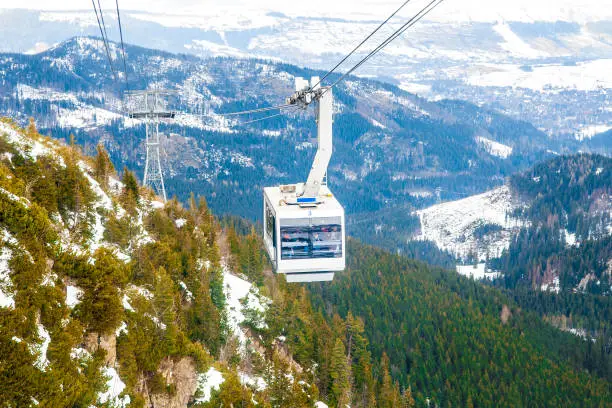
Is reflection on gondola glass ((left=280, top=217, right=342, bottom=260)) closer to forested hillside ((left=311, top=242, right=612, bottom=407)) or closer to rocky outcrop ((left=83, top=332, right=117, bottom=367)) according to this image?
rocky outcrop ((left=83, top=332, right=117, bottom=367))

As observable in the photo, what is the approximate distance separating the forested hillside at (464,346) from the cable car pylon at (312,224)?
73760mm

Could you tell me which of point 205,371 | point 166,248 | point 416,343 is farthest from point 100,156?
point 416,343

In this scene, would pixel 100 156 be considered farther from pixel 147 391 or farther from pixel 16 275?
pixel 16 275

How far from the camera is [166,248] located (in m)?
66.6

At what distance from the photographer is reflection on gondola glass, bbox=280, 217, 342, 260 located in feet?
136

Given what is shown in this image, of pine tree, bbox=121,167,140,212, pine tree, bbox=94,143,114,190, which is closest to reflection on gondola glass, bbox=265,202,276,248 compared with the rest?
pine tree, bbox=121,167,140,212

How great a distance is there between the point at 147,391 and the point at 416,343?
111 meters

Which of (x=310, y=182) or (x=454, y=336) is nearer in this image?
(x=310, y=182)

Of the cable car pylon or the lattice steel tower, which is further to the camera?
the lattice steel tower

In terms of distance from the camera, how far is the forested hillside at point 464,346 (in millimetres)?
133125

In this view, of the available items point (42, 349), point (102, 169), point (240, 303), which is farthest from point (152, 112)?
point (42, 349)

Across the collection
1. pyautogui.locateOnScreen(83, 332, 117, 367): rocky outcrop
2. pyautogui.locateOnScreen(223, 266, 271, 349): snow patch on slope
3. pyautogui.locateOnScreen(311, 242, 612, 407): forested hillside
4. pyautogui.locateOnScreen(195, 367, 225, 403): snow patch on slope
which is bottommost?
pyautogui.locateOnScreen(311, 242, 612, 407): forested hillside

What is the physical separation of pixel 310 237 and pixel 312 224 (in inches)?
30.1

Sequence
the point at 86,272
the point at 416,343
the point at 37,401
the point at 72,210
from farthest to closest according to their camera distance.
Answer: the point at 416,343, the point at 72,210, the point at 86,272, the point at 37,401
